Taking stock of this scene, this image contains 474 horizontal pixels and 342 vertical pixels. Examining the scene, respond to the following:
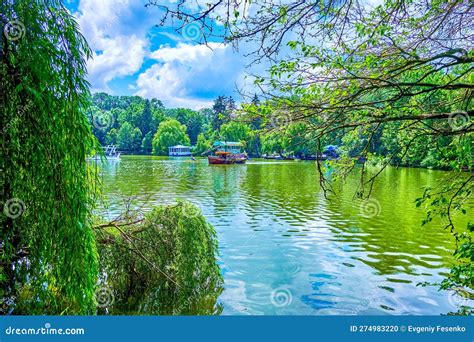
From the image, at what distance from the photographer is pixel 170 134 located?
6831cm

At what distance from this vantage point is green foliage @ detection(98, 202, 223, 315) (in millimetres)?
5305

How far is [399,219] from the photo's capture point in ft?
45.1
